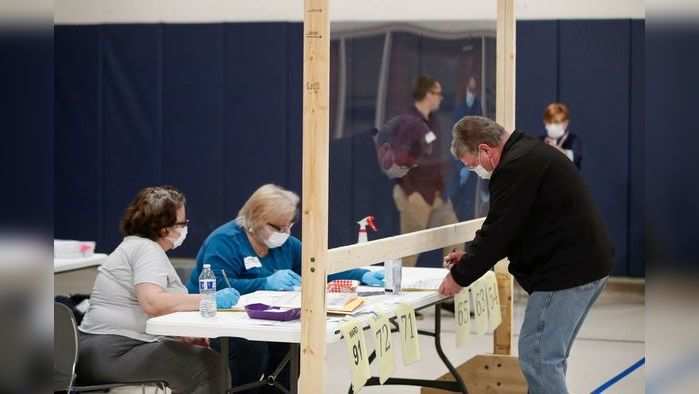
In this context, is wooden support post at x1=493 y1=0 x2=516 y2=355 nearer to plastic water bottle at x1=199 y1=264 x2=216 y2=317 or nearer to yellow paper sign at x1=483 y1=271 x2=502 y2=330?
yellow paper sign at x1=483 y1=271 x2=502 y2=330

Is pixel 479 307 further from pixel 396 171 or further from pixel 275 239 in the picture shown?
pixel 275 239

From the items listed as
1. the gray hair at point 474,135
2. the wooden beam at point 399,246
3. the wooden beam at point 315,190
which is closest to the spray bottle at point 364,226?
the wooden beam at point 399,246

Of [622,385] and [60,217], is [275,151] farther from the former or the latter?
[622,385]

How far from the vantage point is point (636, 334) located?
6734 mm

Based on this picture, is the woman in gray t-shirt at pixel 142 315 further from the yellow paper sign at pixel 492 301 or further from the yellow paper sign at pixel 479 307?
the yellow paper sign at pixel 492 301

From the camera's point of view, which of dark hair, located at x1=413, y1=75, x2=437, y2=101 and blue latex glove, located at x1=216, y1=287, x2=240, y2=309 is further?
A: dark hair, located at x1=413, y1=75, x2=437, y2=101

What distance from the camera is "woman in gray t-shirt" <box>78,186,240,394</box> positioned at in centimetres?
350

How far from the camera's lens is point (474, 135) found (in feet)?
12.8

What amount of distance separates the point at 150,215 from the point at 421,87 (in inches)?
72.2

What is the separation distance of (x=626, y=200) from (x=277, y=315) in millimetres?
5359

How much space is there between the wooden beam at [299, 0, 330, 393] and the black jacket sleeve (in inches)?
32.6

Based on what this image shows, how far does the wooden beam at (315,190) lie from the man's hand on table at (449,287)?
0.97 meters

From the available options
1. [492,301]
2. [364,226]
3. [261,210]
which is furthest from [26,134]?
[492,301]

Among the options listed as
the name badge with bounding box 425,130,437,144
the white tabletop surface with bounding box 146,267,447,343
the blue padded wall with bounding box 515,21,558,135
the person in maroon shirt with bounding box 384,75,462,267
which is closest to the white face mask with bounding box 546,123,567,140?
the blue padded wall with bounding box 515,21,558,135
